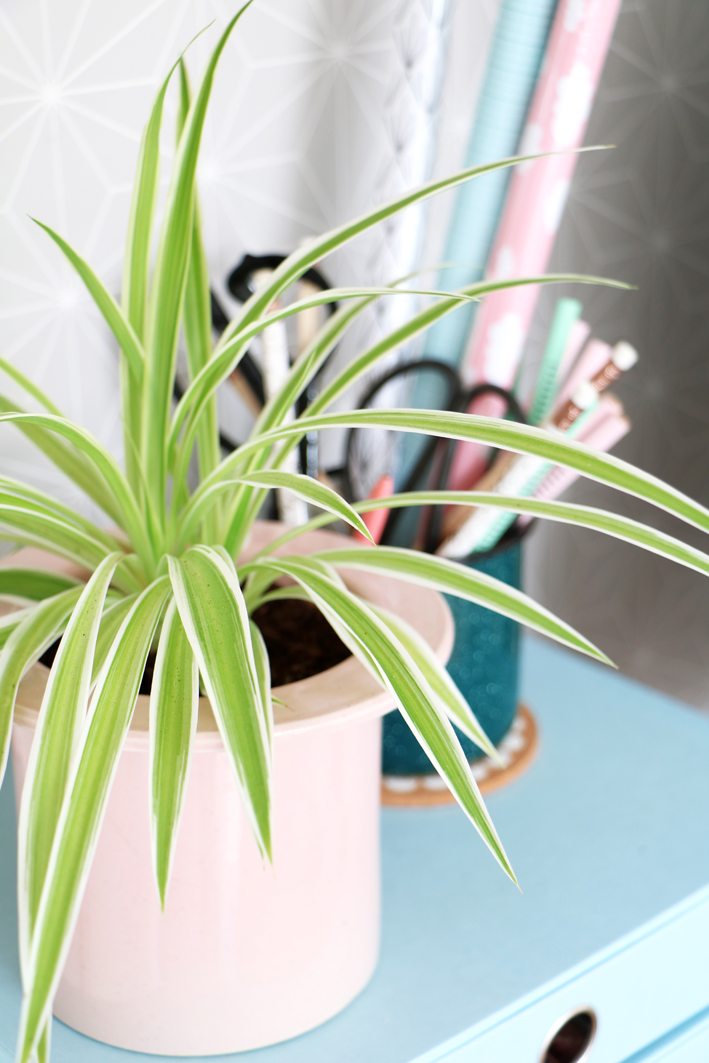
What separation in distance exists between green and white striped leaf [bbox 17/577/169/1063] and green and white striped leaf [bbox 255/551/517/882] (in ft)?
0.23

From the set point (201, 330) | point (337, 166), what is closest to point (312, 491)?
point (201, 330)

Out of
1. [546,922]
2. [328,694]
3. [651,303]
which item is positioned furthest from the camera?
[651,303]

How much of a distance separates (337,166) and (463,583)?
35 cm

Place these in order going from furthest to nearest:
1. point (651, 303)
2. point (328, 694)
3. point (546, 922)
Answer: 1. point (651, 303)
2. point (546, 922)
3. point (328, 694)

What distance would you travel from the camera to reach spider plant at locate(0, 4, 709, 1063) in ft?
1.11

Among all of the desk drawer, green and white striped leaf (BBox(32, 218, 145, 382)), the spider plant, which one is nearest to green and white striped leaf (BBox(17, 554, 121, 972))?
the spider plant

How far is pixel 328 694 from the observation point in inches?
17.1

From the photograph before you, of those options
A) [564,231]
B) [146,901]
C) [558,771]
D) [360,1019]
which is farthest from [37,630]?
[564,231]

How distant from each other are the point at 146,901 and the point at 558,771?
11.6 inches

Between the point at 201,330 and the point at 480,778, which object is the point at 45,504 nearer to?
the point at 201,330

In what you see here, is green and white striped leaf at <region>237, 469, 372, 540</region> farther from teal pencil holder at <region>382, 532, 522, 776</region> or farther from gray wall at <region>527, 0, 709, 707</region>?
→ gray wall at <region>527, 0, 709, 707</region>

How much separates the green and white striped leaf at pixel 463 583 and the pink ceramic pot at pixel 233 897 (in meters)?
0.03

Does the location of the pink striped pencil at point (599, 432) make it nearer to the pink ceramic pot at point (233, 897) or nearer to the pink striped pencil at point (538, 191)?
the pink striped pencil at point (538, 191)

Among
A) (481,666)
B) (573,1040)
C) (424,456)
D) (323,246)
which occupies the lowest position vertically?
(573,1040)
